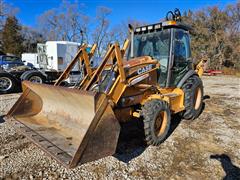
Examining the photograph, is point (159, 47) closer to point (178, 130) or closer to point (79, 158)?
point (178, 130)

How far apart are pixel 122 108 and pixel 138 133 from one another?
3.50ft

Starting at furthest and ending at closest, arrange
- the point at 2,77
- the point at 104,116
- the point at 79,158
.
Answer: the point at 2,77, the point at 104,116, the point at 79,158

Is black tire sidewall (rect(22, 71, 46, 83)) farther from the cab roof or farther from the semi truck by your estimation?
the cab roof

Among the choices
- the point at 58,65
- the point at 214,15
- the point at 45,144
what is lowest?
the point at 45,144

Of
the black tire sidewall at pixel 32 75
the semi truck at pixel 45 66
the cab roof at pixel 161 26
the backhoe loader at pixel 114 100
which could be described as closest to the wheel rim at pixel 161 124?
the backhoe loader at pixel 114 100

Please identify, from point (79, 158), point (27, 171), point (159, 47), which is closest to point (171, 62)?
point (159, 47)

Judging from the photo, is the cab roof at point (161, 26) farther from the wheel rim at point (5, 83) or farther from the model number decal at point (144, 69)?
the wheel rim at point (5, 83)

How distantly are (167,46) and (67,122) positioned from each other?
2.57 metres

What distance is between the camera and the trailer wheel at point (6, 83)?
9.06 metres

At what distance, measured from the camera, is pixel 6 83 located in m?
9.20

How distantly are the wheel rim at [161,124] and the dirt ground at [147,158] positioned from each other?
0.24 metres

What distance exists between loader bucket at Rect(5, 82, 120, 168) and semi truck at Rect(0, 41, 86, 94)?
18.7ft

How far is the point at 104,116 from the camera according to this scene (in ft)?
8.92

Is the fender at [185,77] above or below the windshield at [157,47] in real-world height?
below
